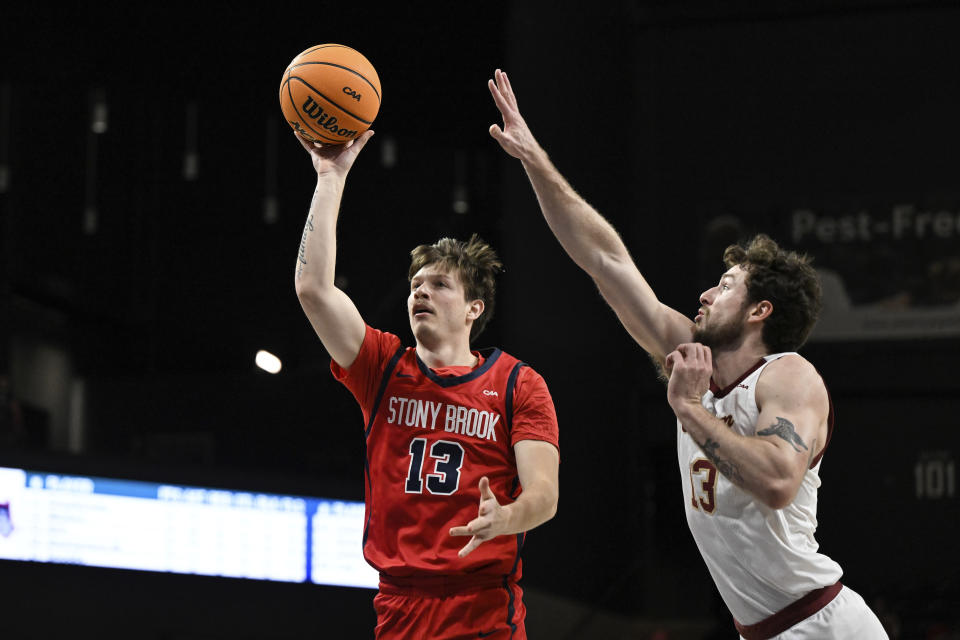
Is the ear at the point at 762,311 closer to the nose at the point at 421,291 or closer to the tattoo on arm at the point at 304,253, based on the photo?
the nose at the point at 421,291

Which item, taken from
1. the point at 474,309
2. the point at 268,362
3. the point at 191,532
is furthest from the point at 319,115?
the point at 268,362

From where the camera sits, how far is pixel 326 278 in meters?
3.68

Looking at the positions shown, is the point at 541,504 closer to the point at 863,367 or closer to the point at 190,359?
the point at 863,367

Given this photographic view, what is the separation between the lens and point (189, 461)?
1109 cm

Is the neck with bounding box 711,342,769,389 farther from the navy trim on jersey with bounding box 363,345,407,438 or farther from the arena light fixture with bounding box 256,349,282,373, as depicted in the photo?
the arena light fixture with bounding box 256,349,282,373

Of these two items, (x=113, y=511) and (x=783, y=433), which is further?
(x=113, y=511)

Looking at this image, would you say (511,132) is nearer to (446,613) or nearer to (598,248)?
(598,248)

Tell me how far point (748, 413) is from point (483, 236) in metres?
7.60

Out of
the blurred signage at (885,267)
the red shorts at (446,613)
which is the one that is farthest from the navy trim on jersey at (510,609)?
the blurred signage at (885,267)

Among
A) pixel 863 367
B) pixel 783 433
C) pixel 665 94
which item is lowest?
pixel 783 433

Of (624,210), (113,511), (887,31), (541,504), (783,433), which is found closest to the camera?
(783,433)

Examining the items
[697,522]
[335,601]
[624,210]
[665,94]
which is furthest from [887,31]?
[697,522]

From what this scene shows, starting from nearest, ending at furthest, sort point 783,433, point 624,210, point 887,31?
point 783,433, point 887,31, point 624,210

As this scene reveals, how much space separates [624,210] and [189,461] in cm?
506
